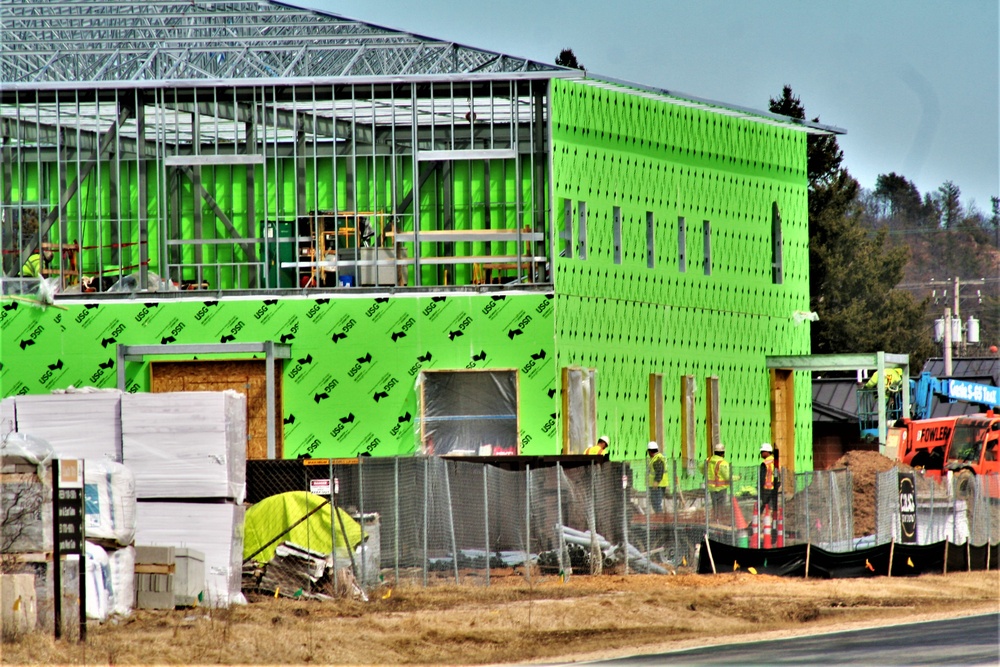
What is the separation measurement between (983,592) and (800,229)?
64.8 feet

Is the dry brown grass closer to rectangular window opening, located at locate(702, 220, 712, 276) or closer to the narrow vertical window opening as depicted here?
the narrow vertical window opening

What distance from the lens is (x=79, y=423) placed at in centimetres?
2289

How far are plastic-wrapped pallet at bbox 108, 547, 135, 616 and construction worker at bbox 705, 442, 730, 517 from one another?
10855 millimetres

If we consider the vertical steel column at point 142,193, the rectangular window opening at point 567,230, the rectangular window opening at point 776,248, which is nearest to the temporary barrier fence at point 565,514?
the rectangular window opening at point 567,230

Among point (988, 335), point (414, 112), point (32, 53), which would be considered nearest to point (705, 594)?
point (414, 112)

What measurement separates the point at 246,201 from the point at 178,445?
1790 centimetres

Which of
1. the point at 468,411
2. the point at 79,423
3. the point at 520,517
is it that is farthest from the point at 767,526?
the point at 79,423

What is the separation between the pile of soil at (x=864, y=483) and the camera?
33438 mm

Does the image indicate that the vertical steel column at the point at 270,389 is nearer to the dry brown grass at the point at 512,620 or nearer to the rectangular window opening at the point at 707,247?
the dry brown grass at the point at 512,620

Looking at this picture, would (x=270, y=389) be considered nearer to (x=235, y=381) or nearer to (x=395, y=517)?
(x=235, y=381)

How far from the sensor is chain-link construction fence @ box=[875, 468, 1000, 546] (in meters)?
30.5

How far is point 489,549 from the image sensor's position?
26109mm

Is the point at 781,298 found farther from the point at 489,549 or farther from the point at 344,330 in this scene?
the point at 489,549

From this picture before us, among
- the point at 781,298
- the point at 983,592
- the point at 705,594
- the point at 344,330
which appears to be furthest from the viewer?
the point at 781,298
